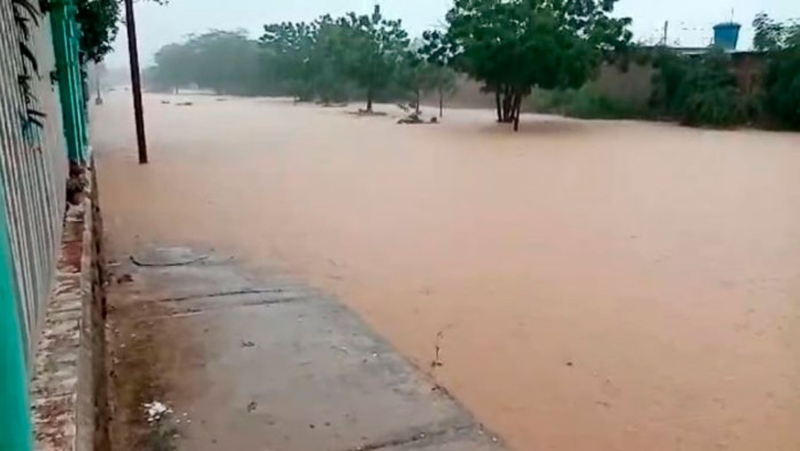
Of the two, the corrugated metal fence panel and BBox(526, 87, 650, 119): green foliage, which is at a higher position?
the corrugated metal fence panel

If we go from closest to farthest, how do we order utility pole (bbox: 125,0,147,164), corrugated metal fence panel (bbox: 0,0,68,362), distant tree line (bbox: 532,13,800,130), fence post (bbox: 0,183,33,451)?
1. fence post (bbox: 0,183,33,451)
2. corrugated metal fence panel (bbox: 0,0,68,362)
3. utility pole (bbox: 125,0,147,164)
4. distant tree line (bbox: 532,13,800,130)

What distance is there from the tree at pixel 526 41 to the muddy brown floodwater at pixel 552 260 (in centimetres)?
377

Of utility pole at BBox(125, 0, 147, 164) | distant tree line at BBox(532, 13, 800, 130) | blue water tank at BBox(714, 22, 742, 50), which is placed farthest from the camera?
blue water tank at BBox(714, 22, 742, 50)

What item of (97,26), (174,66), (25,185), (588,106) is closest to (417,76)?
(588,106)

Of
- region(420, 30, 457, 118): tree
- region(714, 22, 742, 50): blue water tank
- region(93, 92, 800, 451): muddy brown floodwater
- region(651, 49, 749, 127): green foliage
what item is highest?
region(714, 22, 742, 50): blue water tank

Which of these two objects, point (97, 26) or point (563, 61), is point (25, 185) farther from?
point (563, 61)

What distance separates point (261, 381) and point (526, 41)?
1430 cm

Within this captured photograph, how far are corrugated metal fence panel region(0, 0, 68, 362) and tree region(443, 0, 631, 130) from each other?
14.4 meters

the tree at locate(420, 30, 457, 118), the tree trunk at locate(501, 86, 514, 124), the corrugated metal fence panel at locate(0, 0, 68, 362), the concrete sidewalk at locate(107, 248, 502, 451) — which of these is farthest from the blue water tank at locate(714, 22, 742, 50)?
the corrugated metal fence panel at locate(0, 0, 68, 362)

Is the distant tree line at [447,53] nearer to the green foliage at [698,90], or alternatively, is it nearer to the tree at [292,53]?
the tree at [292,53]

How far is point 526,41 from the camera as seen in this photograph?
16.2 metres

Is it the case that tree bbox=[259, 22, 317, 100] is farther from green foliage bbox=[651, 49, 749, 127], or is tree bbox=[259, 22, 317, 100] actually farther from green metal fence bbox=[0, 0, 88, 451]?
green metal fence bbox=[0, 0, 88, 451]

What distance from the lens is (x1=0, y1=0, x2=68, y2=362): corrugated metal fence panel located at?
1689 millimetres

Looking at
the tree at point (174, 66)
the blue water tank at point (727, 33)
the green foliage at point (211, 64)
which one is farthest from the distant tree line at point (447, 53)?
the tree at point (174, 66)
